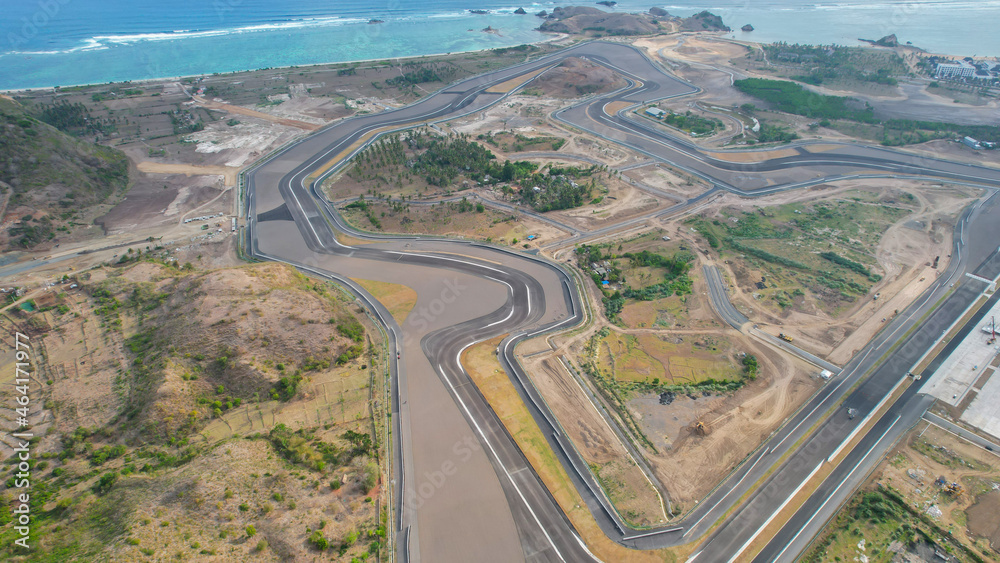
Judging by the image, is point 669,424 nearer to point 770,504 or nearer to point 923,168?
point 770,504

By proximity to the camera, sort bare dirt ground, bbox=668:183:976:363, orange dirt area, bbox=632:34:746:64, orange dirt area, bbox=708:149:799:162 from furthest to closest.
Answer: orange dirt area, bbox=632:34:746:64, orange dirt area, bbox=708:149:799:162, bare dirt ground, bbox=668:183:976:363

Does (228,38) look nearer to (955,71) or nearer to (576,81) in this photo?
(576,81)

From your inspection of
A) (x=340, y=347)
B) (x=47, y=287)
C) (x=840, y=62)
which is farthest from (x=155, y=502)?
(x=840, y=62)

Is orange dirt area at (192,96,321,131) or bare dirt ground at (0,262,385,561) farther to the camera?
orange dirt area at (192,96,321,131)

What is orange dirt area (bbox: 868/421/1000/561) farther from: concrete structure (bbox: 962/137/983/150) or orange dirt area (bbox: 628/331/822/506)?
concrete structure (bbox: 962/137/983/150)

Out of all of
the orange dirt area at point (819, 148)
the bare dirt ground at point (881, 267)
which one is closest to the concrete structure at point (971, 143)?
the bare dirt ground at point (881, 267)

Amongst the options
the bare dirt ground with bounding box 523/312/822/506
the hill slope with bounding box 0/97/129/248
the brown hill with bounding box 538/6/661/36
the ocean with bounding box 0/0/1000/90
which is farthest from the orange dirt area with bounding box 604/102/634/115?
the hill slope with bounding box 0/97/129/248

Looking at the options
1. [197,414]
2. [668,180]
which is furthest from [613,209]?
[197,414]
